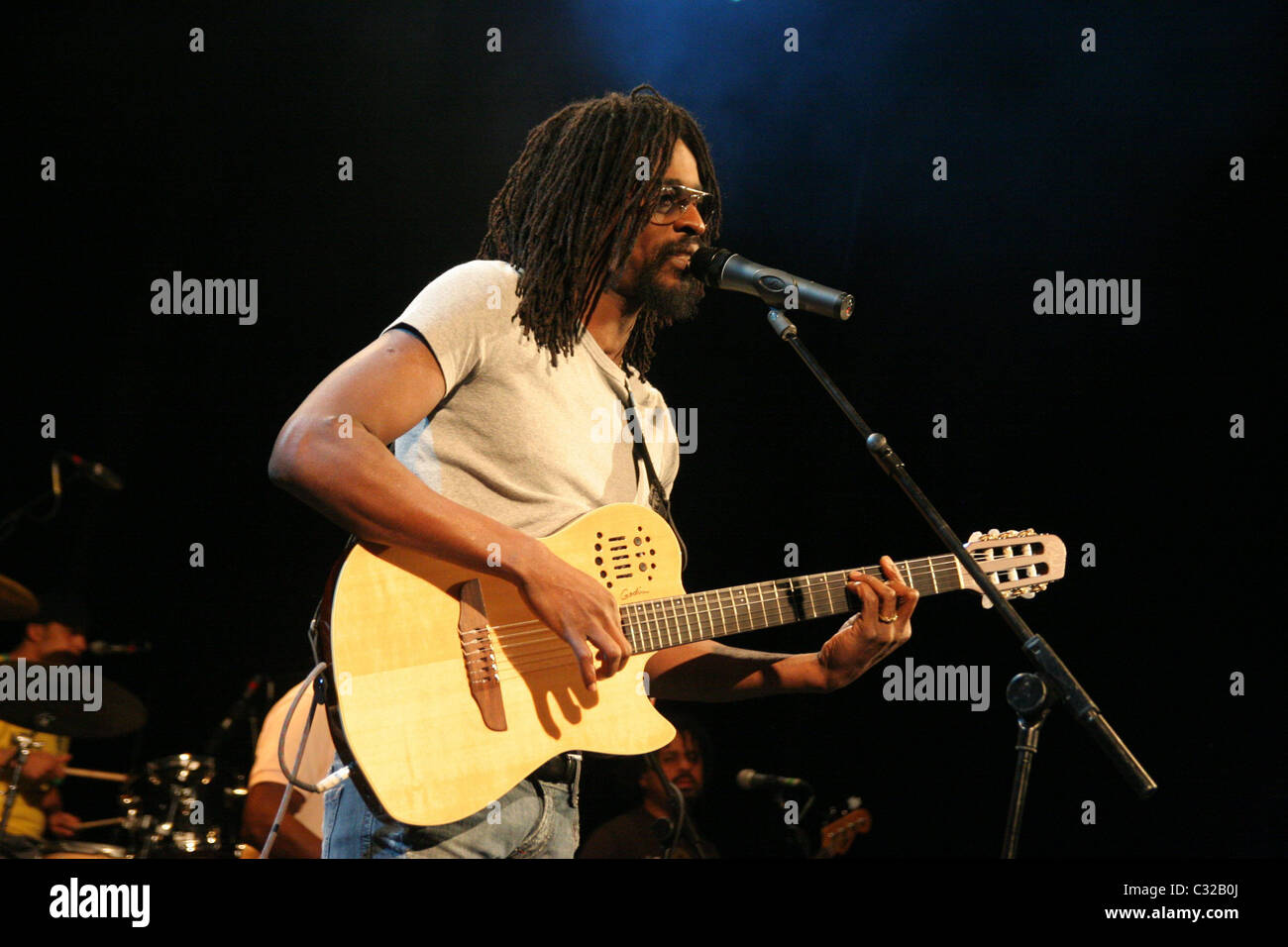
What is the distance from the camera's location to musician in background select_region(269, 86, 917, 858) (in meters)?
2.15

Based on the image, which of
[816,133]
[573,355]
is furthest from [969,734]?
[573,355]

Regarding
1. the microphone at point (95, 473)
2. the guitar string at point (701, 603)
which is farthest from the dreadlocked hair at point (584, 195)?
the microphone at point (95, 473)

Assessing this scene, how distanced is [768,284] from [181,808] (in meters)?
3.84

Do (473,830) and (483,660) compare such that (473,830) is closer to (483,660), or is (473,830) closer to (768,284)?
(483,660)

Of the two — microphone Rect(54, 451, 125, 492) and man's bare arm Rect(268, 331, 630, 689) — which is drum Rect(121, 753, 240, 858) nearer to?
microphone Rect(54, 451, 125, 492)

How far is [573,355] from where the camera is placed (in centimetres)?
263

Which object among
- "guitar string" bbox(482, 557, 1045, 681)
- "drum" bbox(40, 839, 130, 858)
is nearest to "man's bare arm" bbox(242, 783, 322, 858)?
"drum" bbox(40, 839, 130, 858)

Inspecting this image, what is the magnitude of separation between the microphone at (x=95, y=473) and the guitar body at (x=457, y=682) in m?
2.80

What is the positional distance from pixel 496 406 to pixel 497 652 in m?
0.54

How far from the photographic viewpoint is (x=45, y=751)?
5.21 m

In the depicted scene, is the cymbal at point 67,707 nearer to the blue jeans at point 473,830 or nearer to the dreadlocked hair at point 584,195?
the dreadlocked hair at point 584,195

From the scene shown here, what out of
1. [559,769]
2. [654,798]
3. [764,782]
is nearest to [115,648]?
[654,798]

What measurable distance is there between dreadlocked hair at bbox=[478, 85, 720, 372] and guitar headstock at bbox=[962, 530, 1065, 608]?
105cm
